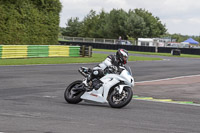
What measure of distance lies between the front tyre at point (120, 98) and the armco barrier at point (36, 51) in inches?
837

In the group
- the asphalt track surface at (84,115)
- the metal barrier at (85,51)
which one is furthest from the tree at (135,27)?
the asphalt track surface at (84,115)

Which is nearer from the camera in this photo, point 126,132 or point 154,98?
point 126,132

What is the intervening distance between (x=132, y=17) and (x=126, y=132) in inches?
3290

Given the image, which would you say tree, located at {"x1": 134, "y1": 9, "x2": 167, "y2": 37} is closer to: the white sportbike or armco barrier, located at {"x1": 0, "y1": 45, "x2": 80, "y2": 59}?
armco barrier, located at {"x1": 0, "y1": 45, "x2": 80, "y2": 59}

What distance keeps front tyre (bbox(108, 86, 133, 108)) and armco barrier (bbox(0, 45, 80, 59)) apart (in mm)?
21255

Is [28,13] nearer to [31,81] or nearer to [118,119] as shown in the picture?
[31,81]

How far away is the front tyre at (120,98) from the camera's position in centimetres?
991

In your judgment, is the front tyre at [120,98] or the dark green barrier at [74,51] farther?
the dark green barrier at [74,51]

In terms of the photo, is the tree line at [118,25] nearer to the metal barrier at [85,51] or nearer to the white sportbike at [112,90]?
the metal barrier at [85,51]

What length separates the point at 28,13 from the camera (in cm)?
3822

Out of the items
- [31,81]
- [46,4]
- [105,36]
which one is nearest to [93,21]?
[105,36]

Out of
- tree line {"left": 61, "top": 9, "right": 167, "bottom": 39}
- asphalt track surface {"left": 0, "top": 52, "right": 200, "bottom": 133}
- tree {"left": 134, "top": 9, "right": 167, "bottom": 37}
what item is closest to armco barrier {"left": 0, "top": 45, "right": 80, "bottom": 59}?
asphalt track surface {"left": 0, "top": 52, "right": 200, "bottom": 133}

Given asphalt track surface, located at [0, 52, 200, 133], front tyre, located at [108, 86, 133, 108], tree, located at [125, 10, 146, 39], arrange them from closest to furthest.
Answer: asphalt track surface, located at [0, 52, 200, 133]
front tyre, located at [108, 86, 133, 108]
tree, located at [125, 10, 146, 39]

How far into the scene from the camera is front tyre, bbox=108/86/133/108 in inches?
390
